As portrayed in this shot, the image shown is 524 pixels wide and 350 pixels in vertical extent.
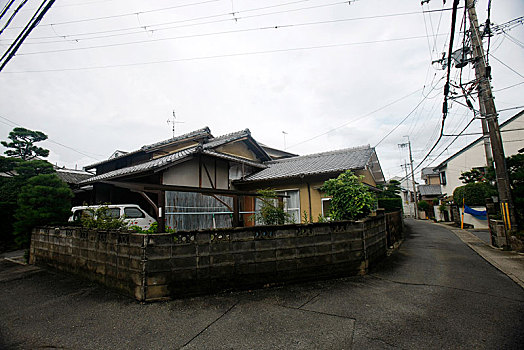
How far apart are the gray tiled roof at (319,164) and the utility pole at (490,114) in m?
3.84

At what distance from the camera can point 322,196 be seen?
29.8 ft

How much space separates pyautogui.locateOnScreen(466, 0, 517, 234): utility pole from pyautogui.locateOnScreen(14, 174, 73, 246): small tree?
13.4 meters

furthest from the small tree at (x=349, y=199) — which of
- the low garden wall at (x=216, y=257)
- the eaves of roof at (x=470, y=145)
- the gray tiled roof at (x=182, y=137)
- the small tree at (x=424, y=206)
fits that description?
the small tree at (x=424, y=206)

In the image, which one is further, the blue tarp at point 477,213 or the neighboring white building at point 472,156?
the neighboring white building at point 472,156

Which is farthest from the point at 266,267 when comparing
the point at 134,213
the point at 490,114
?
the point at 490,114

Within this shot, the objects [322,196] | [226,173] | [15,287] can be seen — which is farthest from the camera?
[226,173]

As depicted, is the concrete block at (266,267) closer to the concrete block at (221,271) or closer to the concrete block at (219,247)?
the concrete block at (221,271)

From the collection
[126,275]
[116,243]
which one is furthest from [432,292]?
[116,243]

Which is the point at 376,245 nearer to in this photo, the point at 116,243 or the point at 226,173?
the point at 116,243

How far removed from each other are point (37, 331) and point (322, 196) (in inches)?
315

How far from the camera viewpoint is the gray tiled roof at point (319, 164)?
895cm

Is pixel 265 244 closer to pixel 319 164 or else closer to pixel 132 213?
pixel 132 213

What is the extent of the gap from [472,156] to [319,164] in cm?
2083

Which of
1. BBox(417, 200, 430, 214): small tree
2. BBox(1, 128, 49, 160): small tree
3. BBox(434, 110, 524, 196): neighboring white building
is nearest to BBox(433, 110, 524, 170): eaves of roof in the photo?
BBox(434, 110, 524, 196): neighboring white building
